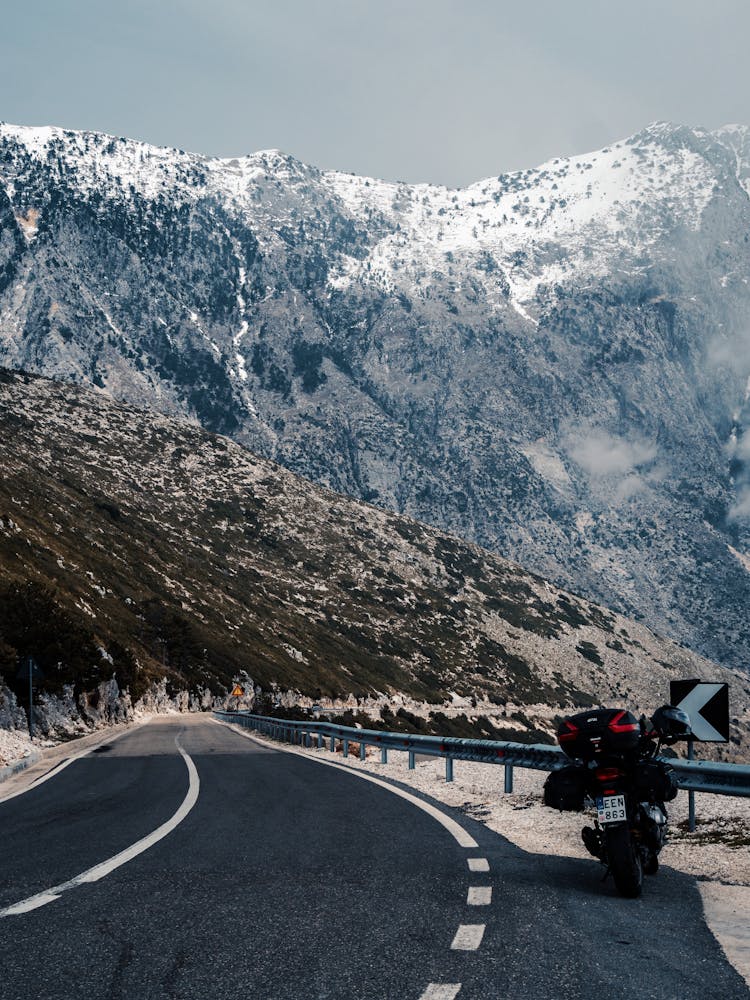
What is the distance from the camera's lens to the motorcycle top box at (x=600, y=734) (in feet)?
26.5

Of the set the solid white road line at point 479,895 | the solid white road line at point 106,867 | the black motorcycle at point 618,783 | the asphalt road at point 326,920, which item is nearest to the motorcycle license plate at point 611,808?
the black motorcycle at point 618,783

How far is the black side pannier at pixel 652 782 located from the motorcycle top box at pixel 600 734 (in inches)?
7.4

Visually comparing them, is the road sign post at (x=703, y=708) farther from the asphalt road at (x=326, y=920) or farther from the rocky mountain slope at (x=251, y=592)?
the rocky mountain slope at (x=251, y=592)

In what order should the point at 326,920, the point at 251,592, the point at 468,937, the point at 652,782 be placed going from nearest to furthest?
the point at 468,937 → the point at 326,920 → the point at 652,782 → the point at 251,592

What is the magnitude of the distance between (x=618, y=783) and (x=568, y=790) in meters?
0.48

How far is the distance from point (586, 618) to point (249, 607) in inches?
3333

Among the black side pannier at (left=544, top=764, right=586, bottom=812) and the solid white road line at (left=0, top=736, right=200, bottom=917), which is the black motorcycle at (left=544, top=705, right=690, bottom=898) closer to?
the black side pannier at (left=544, top=764, right=586, bottom=812)

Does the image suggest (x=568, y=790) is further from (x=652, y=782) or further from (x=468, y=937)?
(x=468, y=937)

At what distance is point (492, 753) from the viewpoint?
17.1 m

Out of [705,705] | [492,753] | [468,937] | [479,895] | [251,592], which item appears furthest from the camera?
[251,592]

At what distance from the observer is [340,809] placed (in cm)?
1377

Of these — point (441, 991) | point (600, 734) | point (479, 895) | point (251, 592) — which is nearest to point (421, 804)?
point (600, 734)

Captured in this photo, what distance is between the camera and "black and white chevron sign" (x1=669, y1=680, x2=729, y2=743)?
39.8 ft

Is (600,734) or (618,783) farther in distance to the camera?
(600,734)
